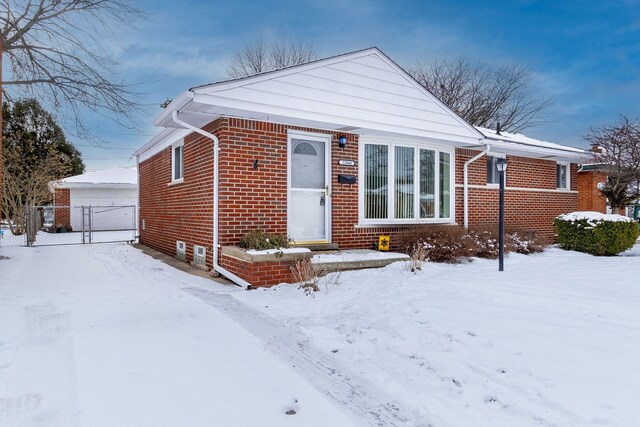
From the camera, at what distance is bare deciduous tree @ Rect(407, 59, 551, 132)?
2706 cm

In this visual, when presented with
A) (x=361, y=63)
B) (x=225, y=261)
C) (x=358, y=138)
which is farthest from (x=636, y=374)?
(x=361, y=63)

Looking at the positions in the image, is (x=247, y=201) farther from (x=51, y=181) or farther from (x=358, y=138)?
(x=51, y=181)

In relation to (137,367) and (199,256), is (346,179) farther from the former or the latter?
(137,367)

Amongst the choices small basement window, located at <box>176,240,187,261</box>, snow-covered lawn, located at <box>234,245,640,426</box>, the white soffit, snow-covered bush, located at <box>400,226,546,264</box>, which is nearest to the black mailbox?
the white soffit

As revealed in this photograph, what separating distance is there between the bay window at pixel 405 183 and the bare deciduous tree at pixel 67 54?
820 cm

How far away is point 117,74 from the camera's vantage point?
1202 centimetres

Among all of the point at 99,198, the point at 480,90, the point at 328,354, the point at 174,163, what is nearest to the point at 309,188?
the point at 174,163

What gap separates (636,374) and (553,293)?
98.0 inches

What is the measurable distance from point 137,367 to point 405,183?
6.97m

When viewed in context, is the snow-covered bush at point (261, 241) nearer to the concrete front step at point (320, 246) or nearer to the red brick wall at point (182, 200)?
the concrete front step at point (320, 246)

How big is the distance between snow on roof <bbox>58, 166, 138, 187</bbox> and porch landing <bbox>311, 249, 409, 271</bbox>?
16.4 m

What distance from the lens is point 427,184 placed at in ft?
30.4

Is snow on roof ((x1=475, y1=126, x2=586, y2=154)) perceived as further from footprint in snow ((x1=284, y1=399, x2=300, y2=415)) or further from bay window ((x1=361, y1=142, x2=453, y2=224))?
footprint in snow ((x1=284, y1=399, x2=300, y2=415))

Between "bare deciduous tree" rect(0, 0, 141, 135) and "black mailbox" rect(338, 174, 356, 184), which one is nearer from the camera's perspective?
"black mailbox" rect(338, 174, 356, 184)
